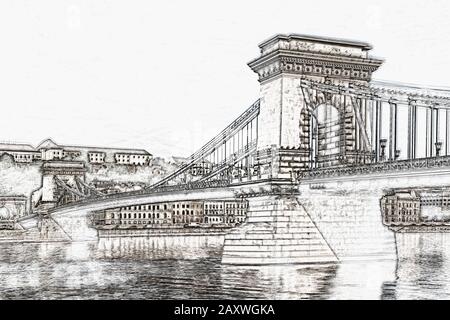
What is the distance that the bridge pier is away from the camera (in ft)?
60.0

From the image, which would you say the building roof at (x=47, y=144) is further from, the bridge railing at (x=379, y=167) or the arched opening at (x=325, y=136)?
the arched opening at (x=325, y=136)

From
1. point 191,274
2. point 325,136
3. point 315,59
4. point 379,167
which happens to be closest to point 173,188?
point 191,274

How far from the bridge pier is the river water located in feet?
1.17

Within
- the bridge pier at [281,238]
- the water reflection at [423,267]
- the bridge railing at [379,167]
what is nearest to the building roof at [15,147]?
the bridge pier at [281,238]

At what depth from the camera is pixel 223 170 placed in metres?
19.6

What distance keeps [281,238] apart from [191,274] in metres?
2.32

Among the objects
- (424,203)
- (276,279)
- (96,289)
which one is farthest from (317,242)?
(96,289)

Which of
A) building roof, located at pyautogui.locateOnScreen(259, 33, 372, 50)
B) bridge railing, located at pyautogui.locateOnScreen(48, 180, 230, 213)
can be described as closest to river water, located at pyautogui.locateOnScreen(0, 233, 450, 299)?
bridge railing, located at pyautogui.locateOnScreen(48, 180, 230, 213)

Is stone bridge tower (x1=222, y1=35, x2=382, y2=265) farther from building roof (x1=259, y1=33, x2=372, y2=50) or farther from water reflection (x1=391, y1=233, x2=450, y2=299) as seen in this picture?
water reflection (x1=391, y1=233, x2=450, y2=299)

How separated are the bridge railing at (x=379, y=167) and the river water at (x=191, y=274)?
221cm

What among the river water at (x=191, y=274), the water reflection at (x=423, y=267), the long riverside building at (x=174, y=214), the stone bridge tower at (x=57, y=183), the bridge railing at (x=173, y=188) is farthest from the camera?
the long riverside building at (x=174, y=214)

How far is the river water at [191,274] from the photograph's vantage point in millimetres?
15141

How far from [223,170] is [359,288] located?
5317mm
